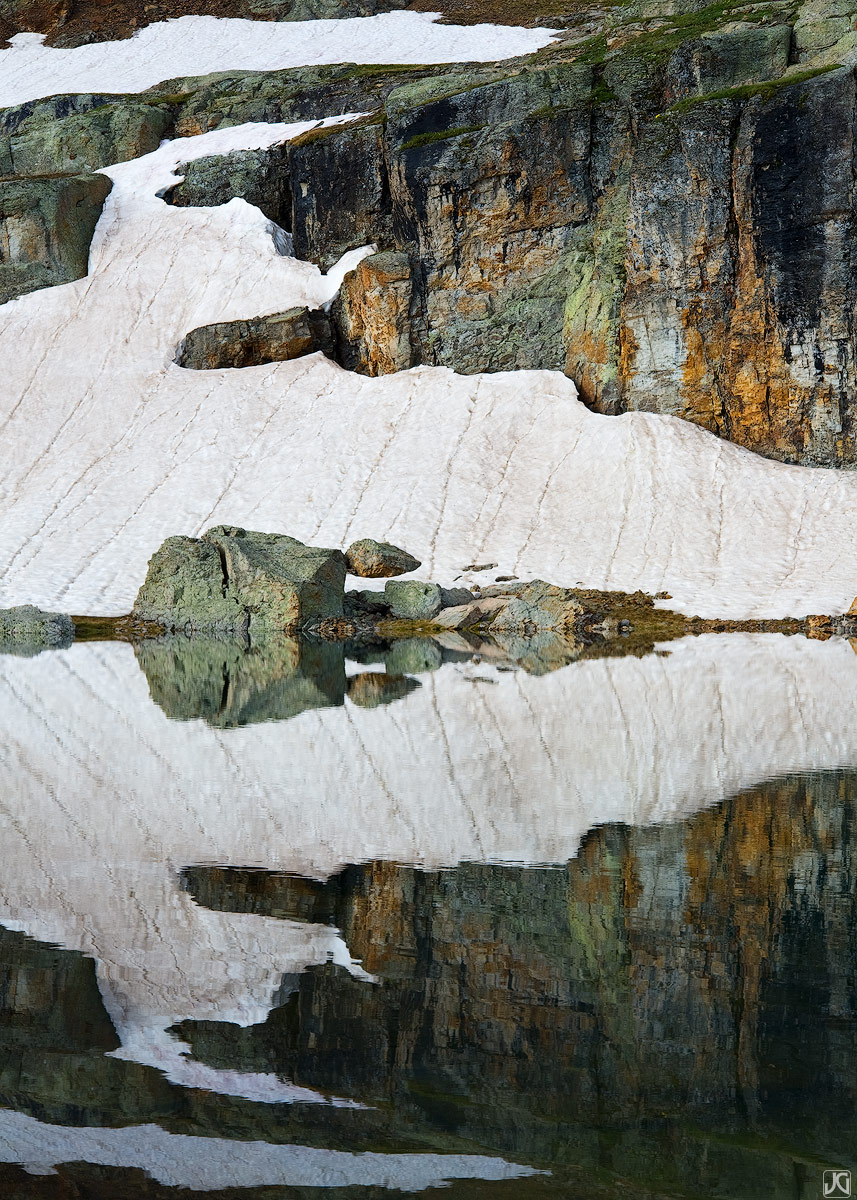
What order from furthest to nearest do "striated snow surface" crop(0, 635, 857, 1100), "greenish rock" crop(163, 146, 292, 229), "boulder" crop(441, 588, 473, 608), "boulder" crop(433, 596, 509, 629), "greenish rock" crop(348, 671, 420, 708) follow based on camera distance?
"greenish rock" crop(163, 146, 292, 229), "boulder" crop(441, 588, 473, 608), "boulder" crop(433, 596, 509, 629), "greenish rock" crop(348, 671, 420, 708), "striated snow surface" crop(0, 635, 857, 1100)

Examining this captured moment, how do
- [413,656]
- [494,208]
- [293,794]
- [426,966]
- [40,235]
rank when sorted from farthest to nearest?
[40,235] < [494,208] < [413,656] < [293,794] < [426,966]

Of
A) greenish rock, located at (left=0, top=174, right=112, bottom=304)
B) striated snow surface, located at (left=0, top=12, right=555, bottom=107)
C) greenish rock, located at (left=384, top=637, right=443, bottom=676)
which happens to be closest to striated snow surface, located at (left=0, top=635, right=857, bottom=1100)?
greenish rock, located at (left=384, top=637, right=443, bottom=676)

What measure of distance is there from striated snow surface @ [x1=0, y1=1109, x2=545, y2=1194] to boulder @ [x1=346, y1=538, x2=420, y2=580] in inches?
1294

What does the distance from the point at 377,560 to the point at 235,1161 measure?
109ft

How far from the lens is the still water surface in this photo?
396 cm

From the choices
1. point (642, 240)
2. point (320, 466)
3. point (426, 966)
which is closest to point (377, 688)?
point (426, 966)

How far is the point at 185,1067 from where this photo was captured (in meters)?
4.57

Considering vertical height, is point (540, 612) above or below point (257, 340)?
below

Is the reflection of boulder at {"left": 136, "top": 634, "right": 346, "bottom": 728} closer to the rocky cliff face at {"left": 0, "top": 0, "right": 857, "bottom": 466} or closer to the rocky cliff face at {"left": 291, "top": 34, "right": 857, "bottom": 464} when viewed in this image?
the rocky cliff face at {"left": 291, "top": 34, "right": 857, "bottom": 464}

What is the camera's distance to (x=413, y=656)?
2459 centimetres

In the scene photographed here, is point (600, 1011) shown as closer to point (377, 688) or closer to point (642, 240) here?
point (377, 688)

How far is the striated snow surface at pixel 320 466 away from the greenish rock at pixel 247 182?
1034mm

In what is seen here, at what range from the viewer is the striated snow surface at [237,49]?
6556 cm

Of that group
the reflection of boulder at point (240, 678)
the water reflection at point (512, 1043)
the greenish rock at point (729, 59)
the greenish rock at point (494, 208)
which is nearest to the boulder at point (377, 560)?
the reflection of boulder at point (240, 678)
